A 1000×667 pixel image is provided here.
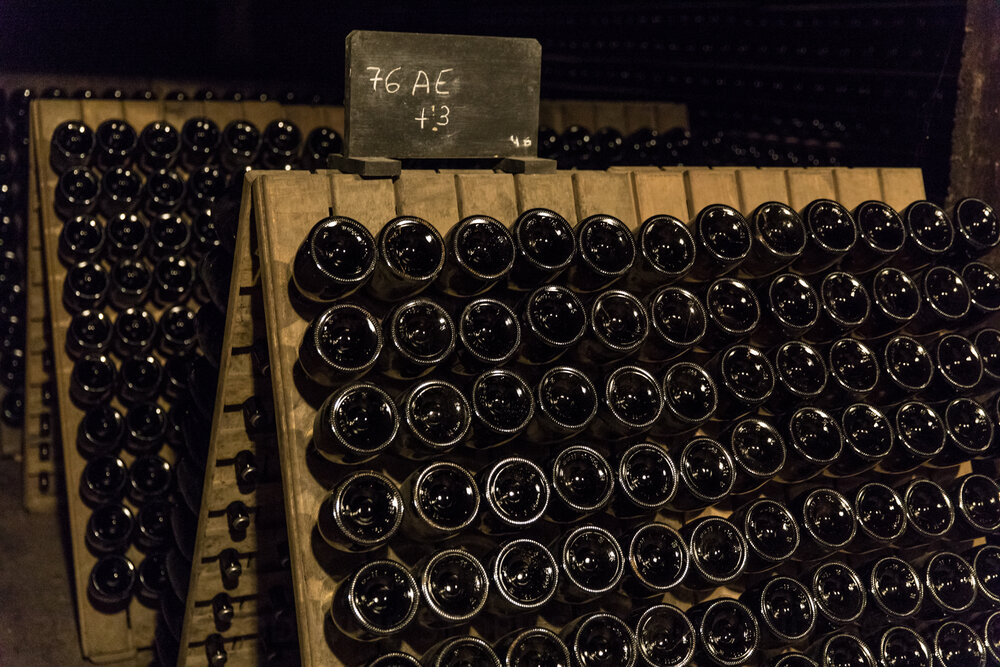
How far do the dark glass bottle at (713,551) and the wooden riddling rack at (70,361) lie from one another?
232 cm

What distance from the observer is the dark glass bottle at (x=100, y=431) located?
3.41 metres

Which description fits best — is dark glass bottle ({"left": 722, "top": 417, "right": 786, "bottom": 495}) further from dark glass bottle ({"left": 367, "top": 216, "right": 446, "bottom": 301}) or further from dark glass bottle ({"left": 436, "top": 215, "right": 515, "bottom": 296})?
dark glass bottle ({"left": 367, "top": 216, "right": 446, "bottom": 301})

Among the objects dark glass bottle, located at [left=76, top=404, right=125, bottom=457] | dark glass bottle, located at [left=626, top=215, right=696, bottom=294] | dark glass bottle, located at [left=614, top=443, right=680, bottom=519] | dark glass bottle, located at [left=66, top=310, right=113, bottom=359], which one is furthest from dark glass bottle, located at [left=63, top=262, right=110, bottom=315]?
dark glass bottle, located at [left=614, top=443, right=680, bottom=519]

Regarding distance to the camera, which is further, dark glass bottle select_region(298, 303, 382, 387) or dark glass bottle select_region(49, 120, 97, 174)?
dark glass bottle select_region(49, 120, 97, 174)

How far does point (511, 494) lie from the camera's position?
78.3 inches

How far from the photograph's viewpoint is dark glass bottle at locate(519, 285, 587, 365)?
2045 mm

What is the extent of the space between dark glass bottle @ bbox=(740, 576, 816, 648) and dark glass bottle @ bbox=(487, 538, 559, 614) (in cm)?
60

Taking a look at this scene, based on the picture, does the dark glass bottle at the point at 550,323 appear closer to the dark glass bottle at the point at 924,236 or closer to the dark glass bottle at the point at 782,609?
the dark glass bottle at the point at 782,609

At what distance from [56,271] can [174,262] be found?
46cm

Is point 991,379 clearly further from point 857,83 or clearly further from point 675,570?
point 857,83

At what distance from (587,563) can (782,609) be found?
0.56 meters

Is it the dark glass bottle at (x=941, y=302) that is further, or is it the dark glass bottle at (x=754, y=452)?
the dark glass bottle at (x=941, y=302)

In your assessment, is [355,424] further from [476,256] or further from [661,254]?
[661,254]

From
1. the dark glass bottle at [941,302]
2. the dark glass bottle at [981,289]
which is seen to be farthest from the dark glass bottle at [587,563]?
the dark glass bottle at [981,289]
